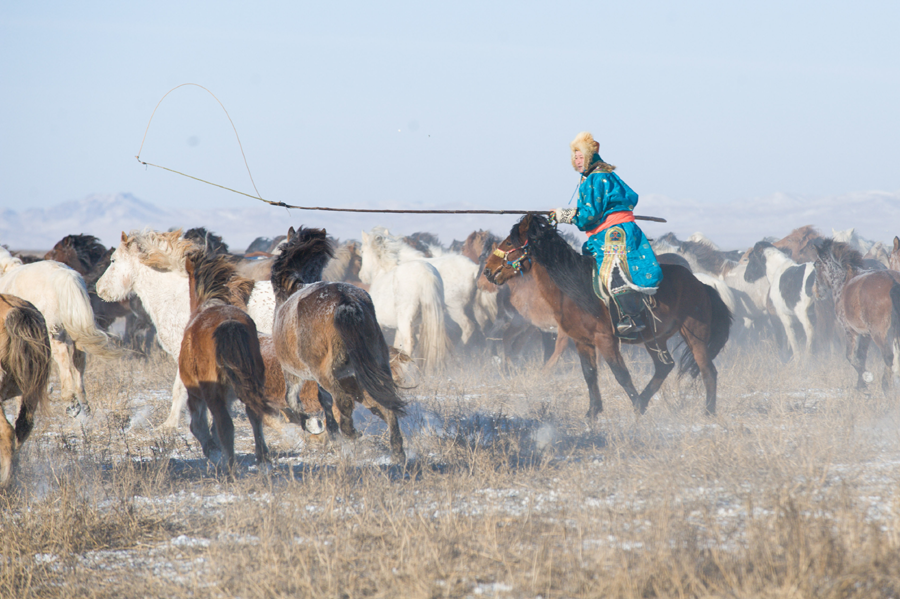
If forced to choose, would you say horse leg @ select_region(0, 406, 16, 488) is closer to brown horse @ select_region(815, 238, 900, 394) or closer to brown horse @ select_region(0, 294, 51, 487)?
brown horse @ select_region(0, 294, 51, 487)

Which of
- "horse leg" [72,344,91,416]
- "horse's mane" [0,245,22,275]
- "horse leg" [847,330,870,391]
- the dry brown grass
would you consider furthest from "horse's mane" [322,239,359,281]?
"horse leg" [847,330,870,391]

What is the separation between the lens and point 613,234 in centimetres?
654

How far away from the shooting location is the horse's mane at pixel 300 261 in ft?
20.3

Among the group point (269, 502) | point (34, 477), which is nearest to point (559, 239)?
point (269, 502)

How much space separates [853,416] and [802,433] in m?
0.70

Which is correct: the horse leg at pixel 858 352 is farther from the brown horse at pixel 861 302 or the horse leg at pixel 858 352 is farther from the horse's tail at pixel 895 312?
the horse's tail at pixel 895 312

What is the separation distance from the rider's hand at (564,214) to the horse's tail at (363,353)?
2.33m

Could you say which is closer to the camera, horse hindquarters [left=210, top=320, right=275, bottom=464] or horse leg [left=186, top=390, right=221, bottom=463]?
horse hindquarters [left=210, top=320, right=275, bottom=464]

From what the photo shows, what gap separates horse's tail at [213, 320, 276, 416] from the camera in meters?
5.00

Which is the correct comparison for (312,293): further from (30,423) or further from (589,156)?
(589,156)

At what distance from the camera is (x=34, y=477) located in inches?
201

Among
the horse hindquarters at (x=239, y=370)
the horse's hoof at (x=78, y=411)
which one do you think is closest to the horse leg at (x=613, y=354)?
the horse hindquarters at (x=239, y=370)

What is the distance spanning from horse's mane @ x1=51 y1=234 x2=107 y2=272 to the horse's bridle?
7751 mm

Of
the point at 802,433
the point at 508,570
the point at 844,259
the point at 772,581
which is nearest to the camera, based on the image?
the point at 772,581
